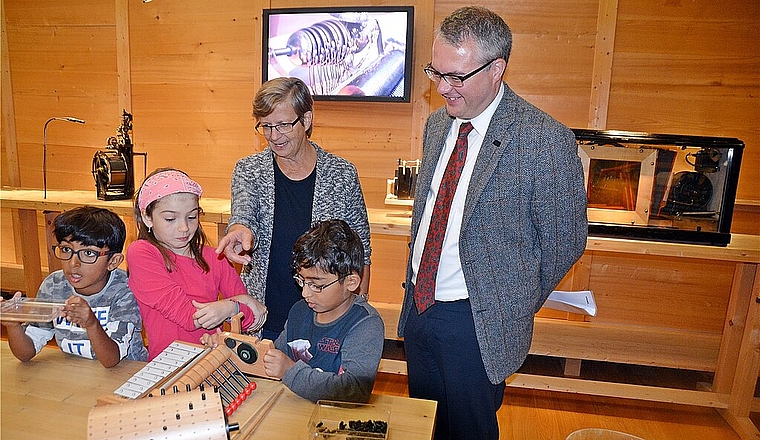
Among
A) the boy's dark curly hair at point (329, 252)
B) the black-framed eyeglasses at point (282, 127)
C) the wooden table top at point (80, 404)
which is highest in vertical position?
the black-framed eyeglasses at point (282, 127)

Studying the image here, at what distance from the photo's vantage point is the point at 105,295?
157 centimetres

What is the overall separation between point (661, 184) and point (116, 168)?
8.92ft

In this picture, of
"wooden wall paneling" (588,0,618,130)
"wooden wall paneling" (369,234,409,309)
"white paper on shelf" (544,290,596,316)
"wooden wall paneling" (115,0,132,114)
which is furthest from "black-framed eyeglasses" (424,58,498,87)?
"wooden wall paneling" (115,0,132,114)

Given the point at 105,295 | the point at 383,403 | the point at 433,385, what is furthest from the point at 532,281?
the point at 105,295

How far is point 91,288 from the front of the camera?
1.57 m

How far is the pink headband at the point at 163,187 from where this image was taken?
1.58 metres

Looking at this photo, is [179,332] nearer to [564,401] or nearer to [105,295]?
[105,295]

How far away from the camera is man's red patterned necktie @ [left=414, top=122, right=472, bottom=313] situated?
158 centimetres

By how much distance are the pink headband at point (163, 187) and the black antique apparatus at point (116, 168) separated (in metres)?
1.56

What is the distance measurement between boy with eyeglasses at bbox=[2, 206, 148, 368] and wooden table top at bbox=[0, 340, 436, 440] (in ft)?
0.20

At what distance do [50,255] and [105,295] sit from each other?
204 centimetres

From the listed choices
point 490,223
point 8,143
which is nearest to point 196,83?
point 8,143

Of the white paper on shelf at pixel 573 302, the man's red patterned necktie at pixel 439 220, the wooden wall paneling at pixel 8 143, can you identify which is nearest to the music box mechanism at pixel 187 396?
the man's red patterned necktie at pixel 439 220

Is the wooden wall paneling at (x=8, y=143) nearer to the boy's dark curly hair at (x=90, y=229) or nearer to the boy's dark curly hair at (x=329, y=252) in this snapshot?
the boy's dark curly hair at (x=90, y=229)
